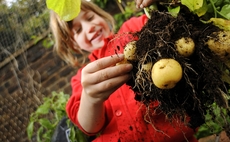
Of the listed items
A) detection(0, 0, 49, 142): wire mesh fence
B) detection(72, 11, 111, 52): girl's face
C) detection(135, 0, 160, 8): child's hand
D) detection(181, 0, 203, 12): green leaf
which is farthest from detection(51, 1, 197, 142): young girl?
detection(0, 0, 49, 142): wire mesh fence

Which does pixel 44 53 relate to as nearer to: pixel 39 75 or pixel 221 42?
pixel 39 75

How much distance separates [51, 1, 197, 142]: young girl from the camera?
72 cm

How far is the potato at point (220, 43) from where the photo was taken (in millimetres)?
579

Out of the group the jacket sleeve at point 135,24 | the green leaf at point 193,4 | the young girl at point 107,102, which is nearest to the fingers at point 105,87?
the young girl at point 107,102

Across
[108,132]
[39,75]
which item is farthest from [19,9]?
[108,132]

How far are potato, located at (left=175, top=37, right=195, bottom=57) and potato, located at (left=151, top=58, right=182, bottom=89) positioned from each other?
4 cm

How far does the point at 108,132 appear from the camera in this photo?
3.23 ft

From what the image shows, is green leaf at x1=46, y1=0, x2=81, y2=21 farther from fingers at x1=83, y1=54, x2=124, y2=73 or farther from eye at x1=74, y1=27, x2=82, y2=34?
eye at x1=74, y1=27, x2=82, y2=34

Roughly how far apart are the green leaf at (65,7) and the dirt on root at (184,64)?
200mm

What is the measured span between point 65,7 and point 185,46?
35 cm

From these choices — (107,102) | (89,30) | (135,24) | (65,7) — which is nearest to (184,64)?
(65,7)

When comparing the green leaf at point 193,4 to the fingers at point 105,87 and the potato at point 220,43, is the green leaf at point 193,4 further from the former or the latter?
the fingers at point 105,87

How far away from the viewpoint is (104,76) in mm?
708

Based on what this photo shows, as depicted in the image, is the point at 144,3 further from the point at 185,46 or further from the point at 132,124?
the point at 132,124
